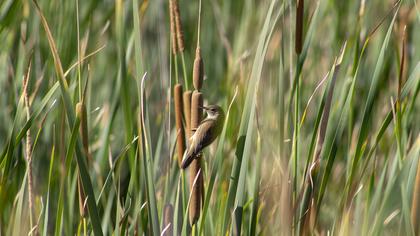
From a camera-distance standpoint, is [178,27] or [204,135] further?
[204,135]

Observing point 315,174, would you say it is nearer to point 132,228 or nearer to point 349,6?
point 132,228

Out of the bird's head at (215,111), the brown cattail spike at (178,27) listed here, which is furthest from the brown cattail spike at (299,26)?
the bird's head at (215,111)

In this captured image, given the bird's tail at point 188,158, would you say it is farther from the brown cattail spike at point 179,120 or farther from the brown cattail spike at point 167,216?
the brown cattail spike at point 167,216

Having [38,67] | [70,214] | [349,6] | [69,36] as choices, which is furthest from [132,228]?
[349,6]

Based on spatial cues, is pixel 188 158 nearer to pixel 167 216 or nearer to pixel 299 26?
pixel 167 216

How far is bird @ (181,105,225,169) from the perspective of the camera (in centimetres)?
135

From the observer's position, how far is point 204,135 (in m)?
1.41

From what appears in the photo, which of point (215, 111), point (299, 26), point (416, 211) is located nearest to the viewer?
point (299, 26)

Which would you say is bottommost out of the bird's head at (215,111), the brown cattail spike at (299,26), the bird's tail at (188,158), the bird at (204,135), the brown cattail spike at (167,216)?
the brown cattail spike at (167,216)

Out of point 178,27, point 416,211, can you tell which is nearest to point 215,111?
point 178,27

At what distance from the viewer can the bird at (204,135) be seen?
1353 millimetres

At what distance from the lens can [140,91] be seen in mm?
1296

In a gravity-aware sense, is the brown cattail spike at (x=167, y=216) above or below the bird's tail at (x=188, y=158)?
below

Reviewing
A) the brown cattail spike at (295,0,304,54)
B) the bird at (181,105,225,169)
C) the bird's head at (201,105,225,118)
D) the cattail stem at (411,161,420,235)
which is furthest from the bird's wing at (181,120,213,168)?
the cattail stem at (411,161,420,235)
